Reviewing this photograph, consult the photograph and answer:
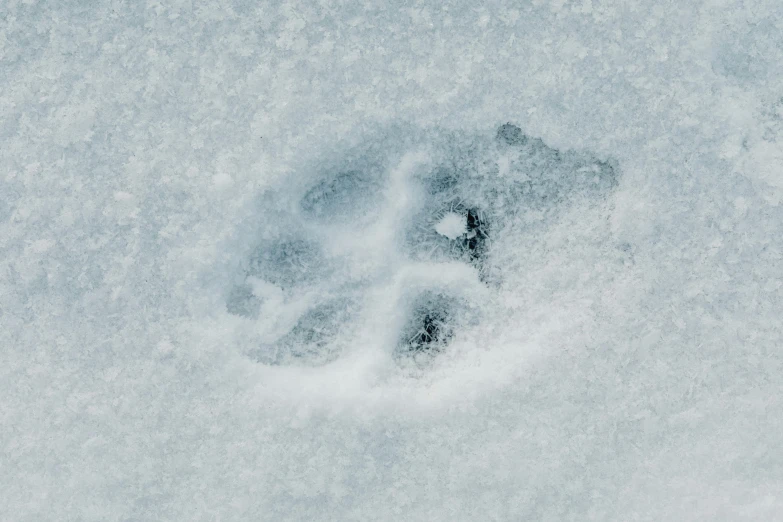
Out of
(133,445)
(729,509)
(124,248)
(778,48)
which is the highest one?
(778,48)

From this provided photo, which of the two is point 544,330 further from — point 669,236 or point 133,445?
point 133,445

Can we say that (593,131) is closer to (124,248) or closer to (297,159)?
(297,159)

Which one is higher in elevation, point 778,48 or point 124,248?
point 778,48

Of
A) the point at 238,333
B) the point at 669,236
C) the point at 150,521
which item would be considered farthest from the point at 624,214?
the point at 150,521
